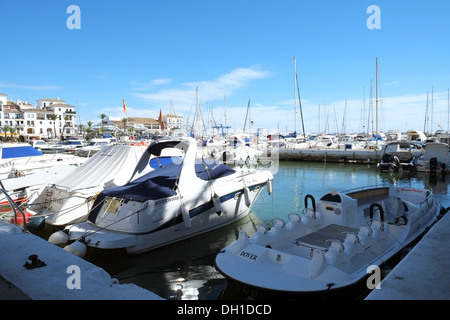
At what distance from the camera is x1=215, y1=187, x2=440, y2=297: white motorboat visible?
18.3ft

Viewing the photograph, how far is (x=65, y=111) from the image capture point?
91250 mm

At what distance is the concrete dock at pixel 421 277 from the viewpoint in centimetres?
360

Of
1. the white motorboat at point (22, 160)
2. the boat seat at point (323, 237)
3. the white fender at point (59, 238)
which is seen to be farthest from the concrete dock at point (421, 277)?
the white motorboat at point (22, 160)

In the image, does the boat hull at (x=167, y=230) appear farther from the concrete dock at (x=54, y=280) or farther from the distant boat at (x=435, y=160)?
the distant boat at (x=435, y=160)

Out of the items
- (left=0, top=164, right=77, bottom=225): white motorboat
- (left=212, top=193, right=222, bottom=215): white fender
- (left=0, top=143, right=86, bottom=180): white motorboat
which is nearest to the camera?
(left=212, top=193, right=222, bottom=215): white fender

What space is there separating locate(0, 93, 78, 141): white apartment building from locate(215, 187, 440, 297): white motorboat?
76.8m

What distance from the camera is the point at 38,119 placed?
8388 centimetres

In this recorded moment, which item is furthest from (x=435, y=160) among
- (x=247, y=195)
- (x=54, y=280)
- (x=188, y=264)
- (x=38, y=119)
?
(x=38, y=119)

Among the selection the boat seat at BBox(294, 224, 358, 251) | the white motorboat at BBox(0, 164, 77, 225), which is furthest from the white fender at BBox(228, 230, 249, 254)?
the white motorboat at BBox(0, 164, 77, 225)

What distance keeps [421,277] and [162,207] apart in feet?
20.7

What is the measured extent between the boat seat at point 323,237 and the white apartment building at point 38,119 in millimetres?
77207

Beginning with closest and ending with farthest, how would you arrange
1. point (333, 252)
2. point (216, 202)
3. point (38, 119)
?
point (333, 252)
point (216, 202)
point (38, 119)

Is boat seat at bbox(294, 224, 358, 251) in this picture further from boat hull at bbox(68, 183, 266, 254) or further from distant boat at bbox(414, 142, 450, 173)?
distant boat at bbox(414, 142, 450, 173)

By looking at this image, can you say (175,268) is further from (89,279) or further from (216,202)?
(89,279)
